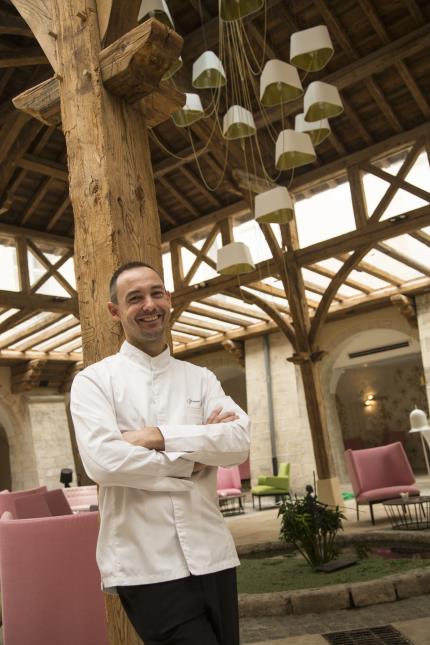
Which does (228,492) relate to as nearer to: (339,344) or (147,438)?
(339,344)

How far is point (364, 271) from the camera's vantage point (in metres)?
10.9

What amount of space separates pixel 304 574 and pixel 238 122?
12.2ft

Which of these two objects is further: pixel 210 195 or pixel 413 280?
pixel 413 280

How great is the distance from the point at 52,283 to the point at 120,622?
34.7 ft

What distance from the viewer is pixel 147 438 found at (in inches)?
63.7

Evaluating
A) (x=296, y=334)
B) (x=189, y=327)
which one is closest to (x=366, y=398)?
(x=189, y=327)

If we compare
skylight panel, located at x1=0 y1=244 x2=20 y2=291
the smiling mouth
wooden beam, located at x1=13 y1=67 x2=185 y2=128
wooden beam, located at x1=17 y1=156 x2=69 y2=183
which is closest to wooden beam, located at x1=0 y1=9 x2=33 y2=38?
wooden beam, located at x1=17 y1=156 x2=69 y2=183

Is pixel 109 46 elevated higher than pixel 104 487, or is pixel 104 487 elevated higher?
pixel 109 46

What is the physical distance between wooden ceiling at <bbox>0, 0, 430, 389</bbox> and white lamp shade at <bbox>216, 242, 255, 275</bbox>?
1.06 meters

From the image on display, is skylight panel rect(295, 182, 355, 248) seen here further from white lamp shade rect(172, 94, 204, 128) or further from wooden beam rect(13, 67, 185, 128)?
wooden beam rect(13, 67, 185, 128)

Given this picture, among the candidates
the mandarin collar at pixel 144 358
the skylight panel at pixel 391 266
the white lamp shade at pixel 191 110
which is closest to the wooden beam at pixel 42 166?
the white lamp shade at pixel 191 110

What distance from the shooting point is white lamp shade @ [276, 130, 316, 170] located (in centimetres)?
549

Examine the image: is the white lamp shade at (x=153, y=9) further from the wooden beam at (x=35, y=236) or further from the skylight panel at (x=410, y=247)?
Result: the skylight panel at (x=410, y=247)

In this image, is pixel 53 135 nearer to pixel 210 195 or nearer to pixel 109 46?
pixel 210 195
